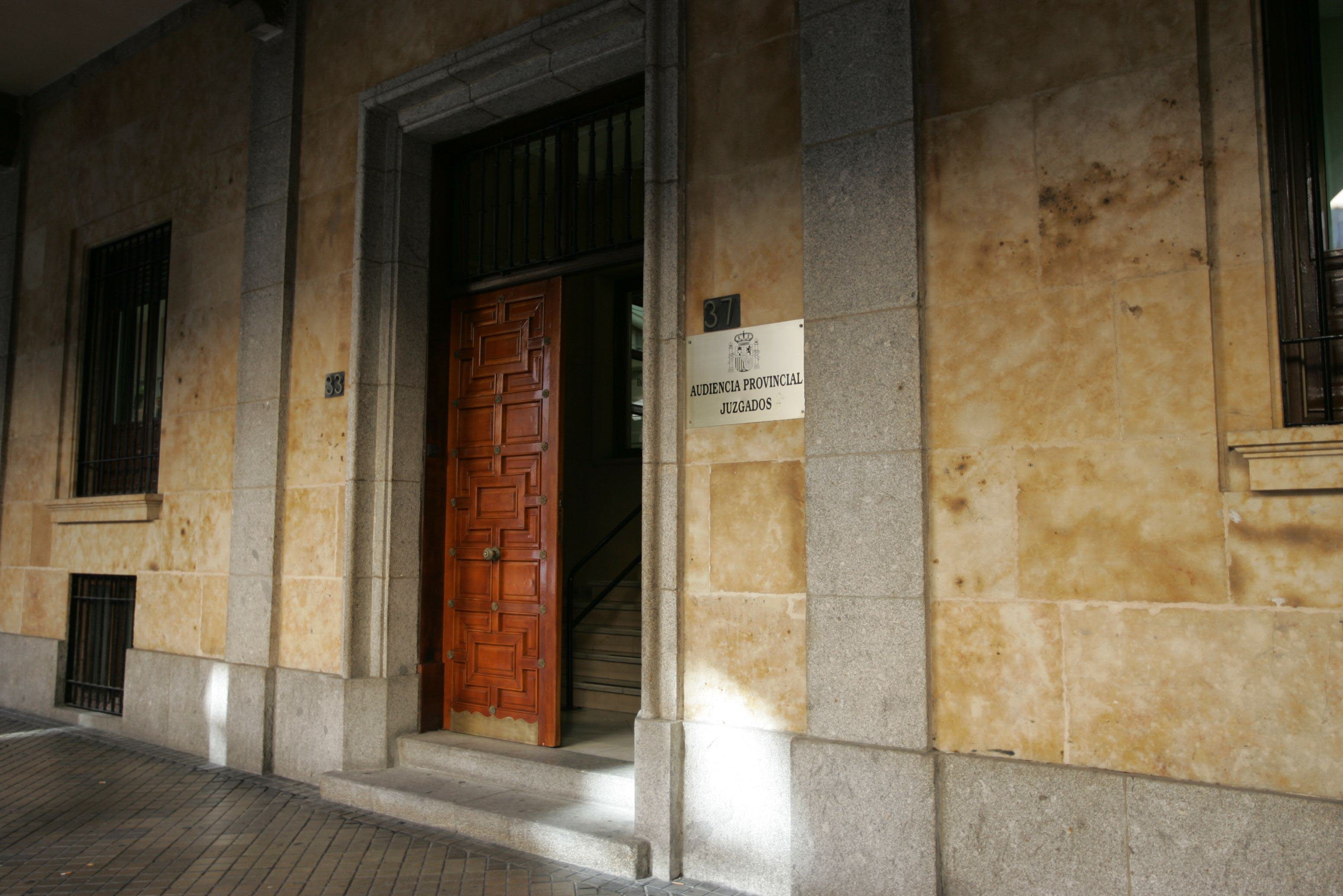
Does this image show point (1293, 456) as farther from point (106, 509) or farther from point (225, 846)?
point (106, 509)

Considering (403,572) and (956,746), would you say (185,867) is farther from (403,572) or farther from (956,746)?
(956,746)

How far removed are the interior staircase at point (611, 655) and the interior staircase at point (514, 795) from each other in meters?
1.22

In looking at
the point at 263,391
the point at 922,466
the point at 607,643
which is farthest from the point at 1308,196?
the point at 263,391

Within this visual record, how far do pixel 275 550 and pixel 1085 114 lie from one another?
5.37 m

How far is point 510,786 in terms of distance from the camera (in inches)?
203

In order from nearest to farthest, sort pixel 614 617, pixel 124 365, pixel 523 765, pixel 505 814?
pixel 505 814, pixel 523 765, pixel 614 617, pixel 124 365

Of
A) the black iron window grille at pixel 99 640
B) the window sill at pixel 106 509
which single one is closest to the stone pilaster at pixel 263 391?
the window sill at pixel 106 509

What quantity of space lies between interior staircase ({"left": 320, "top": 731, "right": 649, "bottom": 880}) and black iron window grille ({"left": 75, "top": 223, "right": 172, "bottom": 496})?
3.54 m

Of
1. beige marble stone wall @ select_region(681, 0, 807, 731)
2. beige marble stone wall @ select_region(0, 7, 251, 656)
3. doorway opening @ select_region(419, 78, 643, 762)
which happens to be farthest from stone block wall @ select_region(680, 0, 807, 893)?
beige marble stone wall @ select_region(0, 7, 251, 656)

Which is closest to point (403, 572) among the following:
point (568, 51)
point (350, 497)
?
point (350, 497)

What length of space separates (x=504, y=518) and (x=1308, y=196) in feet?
14.5

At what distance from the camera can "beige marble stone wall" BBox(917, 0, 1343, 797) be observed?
311 centimetres

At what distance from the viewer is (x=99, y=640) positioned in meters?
7.91

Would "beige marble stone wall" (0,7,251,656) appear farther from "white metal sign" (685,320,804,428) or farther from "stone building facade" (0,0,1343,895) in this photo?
"white metal sign" (685,320,804,428)
